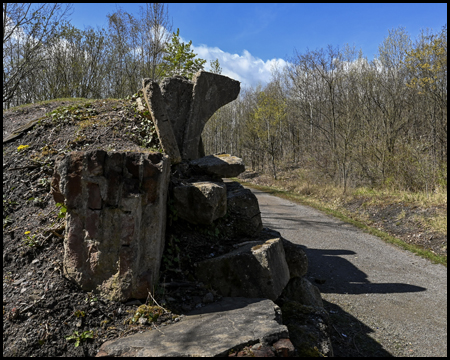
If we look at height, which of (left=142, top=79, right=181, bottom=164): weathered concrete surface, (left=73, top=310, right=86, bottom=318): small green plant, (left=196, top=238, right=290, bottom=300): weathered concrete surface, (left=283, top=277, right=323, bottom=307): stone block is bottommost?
(left=283, top=277, right=323, bottom=307): stone block

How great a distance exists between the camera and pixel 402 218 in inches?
388

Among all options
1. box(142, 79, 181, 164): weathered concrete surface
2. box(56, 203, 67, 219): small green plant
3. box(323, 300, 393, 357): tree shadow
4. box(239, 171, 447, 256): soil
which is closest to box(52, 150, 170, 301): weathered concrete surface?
box(56, 203, 67, 219): small green plant

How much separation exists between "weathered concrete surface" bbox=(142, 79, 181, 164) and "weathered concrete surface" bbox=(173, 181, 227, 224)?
26.0 inches

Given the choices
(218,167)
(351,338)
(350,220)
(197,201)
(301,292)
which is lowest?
(351,338)

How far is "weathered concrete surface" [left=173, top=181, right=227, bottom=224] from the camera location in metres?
4.18

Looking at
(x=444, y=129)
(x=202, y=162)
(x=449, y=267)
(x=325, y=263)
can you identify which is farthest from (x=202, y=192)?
(x=444, y=129)

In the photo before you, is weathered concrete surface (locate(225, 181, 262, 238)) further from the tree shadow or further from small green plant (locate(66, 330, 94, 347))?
small green plant (locate(66, 330, 94, 347))

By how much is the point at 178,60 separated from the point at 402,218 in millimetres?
11167

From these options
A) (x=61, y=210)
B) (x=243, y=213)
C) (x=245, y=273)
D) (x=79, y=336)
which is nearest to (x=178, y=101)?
(x=243, y=213)

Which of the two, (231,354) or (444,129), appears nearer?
(231,354)

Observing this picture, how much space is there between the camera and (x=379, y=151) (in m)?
13.9

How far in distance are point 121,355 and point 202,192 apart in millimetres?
2084

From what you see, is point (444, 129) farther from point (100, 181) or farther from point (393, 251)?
point (100, 181)

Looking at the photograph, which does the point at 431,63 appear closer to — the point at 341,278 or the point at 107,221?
the point at 341,278
